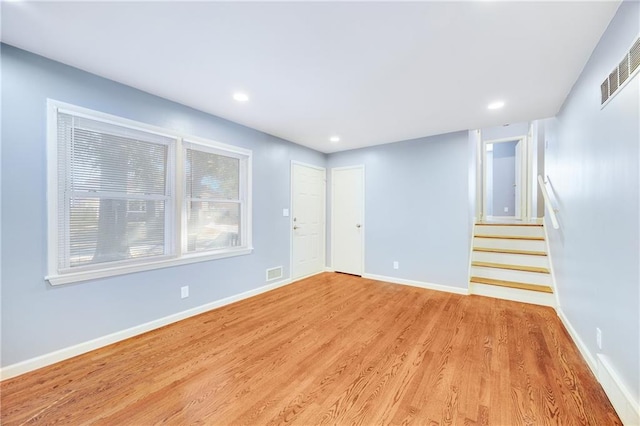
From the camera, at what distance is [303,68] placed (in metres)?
2.06

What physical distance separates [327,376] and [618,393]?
1737mm

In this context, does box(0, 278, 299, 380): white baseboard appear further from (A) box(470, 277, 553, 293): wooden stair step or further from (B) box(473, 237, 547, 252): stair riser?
(B) box(473, 237, 547, 252): stair riser

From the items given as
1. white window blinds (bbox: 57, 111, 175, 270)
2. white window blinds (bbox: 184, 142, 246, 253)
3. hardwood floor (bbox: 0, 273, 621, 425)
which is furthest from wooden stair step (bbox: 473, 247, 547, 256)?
white window blinds (bbox: 57, 111, 175, 270)

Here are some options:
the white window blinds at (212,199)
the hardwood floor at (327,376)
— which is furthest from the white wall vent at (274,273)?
the hardwood floor at (327,376)

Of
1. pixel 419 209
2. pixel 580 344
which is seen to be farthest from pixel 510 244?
pixel 580 344

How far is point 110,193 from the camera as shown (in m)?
2.23

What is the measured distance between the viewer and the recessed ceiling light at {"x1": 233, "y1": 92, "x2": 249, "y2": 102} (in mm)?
2513

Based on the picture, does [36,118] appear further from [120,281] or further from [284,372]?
[284,372]

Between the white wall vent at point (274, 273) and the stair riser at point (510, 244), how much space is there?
3.25 metres

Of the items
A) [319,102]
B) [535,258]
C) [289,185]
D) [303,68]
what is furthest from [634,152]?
[289,185]

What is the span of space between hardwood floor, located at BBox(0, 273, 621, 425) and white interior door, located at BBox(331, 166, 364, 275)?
189cm

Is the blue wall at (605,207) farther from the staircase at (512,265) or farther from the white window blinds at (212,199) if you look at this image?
the white window blinds at (212,199)

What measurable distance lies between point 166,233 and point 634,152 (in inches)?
146

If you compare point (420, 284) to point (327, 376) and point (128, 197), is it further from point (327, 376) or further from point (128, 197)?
point (128, 197)
